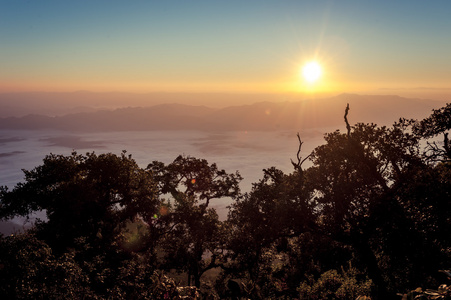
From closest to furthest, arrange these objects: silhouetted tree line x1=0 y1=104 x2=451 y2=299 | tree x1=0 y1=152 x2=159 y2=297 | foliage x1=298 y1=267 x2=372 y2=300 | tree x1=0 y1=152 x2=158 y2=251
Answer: silhouetted tree line x1=0 y1=104 x2=451 y2=299 → foliage x1=298 y1=267 x2=372 y2=300 → tree x1=0 y1=152 x2=159 y2=297 → tree x1=0 y1=152 x2=158 y2=251

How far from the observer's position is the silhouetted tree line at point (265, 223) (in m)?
13.0

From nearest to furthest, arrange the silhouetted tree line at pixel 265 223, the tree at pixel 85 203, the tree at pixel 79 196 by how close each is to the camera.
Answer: the silhouetted tree line at pixel 265 223 < the tree at pixel 85 203 < the tree at pixel 79 196

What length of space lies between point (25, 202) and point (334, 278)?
81.0 ft

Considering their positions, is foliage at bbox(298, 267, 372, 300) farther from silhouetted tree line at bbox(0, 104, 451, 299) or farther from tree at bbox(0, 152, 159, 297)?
tree at bbox(0, 152, 159, 297)

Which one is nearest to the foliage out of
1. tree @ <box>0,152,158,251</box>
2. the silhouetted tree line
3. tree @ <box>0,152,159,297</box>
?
the silhouetted tree line

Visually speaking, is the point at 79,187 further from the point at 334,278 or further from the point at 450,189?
the point at 450,189

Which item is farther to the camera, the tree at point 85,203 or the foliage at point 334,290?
the tree at point 85,203

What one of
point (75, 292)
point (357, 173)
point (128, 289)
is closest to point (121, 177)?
point (128, 289)

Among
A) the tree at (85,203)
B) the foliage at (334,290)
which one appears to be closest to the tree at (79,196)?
the tree at (85,203)

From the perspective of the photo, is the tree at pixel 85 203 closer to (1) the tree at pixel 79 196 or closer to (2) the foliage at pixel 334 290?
(1) the tree at pixel 79 196

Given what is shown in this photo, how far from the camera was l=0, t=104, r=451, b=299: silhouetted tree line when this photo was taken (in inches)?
511

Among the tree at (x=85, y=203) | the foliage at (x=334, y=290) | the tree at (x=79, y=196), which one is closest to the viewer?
the foliage at (x=334, y=290)

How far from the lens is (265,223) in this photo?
19.1 m

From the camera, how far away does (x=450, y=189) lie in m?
12.9
